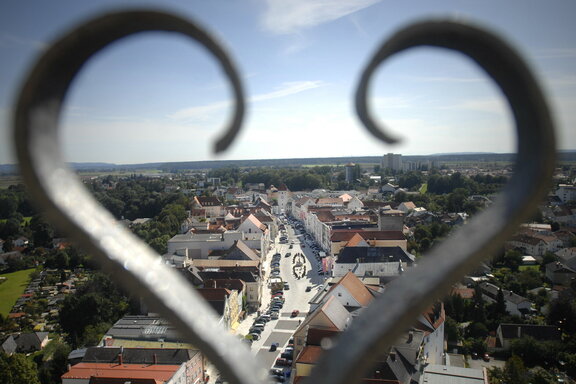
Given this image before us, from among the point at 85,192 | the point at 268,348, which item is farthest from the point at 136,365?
the point at 85,192

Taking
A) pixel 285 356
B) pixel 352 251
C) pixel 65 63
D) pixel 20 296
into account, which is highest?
pixel 65 63

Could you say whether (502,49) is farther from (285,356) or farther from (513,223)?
(285,356)

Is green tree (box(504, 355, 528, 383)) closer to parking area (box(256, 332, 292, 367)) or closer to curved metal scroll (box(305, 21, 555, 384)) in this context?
parking area (box(256, 332, 292, 367))

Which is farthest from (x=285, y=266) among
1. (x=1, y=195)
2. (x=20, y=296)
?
(x=1, y=195)

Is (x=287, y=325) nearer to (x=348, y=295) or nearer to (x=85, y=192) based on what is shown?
(x=348, y=295)

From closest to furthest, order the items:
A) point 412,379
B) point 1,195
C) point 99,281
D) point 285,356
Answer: point 412,379 → point 285,356 → point 99,281 → point 1,195

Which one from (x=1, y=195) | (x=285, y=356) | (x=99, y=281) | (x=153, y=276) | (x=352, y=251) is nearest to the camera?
(x=153, y=276)

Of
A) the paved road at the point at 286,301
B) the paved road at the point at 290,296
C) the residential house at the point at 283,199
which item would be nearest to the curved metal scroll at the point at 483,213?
the paved road at the point at 286,301

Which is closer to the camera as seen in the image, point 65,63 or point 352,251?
point 65,63
